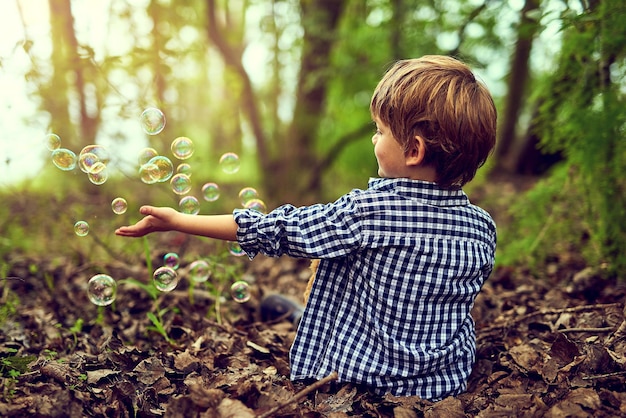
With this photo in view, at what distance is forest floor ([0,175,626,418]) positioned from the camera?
2119 mm

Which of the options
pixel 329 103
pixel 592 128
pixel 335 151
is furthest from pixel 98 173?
pixel 329 103

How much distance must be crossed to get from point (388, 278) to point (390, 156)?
49cm

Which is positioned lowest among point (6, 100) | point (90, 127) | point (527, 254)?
point (527, 254)

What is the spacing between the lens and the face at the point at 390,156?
2282 millimetres

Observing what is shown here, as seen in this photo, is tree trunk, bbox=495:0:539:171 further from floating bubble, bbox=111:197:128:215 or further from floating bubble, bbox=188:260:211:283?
floating bubble, bbox=111:197:128:215

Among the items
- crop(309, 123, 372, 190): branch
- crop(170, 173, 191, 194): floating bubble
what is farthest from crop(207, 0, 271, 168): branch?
crop(170, 173, 191, 194): floating bubble

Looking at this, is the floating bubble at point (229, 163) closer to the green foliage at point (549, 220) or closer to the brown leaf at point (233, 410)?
the brown leaf at point (233, 410)

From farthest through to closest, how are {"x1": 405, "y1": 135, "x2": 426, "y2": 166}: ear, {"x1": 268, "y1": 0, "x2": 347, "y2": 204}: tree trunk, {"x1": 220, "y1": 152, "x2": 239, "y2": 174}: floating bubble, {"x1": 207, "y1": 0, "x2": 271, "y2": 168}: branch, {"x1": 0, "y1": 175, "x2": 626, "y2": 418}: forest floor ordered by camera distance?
{"x1": 207, "y1": 0, "x2": 271, "y2": 168}: branch, {"x1": 268, "y1": 0, "x2": 347, "y2": 204}: tree trunk, {"x1": 220, "y1": 152, "x2": 239, "y2": 174}: floating bubble, {"x1": 405, "y1": 135, "x2": 426, "y2": 166}: ear, {"x1": 0, "y1": 175, "x2": 626, "y2": 418}: forest floor

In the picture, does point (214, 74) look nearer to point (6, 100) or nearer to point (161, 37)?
point (161, 37)

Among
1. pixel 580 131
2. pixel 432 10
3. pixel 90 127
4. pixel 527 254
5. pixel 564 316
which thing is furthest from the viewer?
pixel 90 127

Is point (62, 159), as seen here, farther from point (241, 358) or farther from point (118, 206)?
point (241, 358)

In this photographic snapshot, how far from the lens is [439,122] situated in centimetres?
222

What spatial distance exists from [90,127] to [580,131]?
559 cm

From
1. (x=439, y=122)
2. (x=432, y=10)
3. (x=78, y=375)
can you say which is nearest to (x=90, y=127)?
(x=432, y=10)
